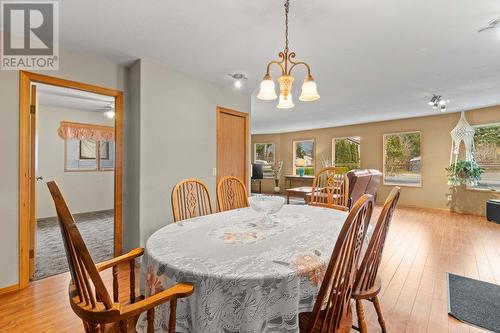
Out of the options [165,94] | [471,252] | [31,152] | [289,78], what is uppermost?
[165,94]

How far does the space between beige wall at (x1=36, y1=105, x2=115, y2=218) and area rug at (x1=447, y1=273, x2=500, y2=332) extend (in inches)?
248

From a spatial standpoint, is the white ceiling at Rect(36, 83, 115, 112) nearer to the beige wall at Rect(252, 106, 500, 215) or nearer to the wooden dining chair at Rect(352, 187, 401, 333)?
the wooden dining chair at Rect(352, 187, 401, 333)

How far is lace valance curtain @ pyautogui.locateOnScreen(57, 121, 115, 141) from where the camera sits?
526 centimetres

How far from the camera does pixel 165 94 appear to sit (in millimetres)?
3055

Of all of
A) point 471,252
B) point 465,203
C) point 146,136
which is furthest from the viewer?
point 465,203

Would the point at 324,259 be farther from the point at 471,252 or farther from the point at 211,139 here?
the point at 471,252

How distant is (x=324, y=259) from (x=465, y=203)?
6410mm

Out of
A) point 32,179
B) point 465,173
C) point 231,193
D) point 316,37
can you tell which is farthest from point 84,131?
point 465,173

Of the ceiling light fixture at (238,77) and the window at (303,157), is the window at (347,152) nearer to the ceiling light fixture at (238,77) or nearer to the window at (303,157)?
the window at (303,157)

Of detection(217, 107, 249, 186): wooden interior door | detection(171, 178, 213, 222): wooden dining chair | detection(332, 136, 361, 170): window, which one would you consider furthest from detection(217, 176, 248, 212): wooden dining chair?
detection(332, 136, 361, 170): window

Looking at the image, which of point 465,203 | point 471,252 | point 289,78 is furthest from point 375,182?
point 289,78

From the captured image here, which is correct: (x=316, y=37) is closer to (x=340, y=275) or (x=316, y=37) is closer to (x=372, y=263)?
(x=372, y=263)

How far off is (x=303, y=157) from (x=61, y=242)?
7.43m

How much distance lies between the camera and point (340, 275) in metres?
1.05
